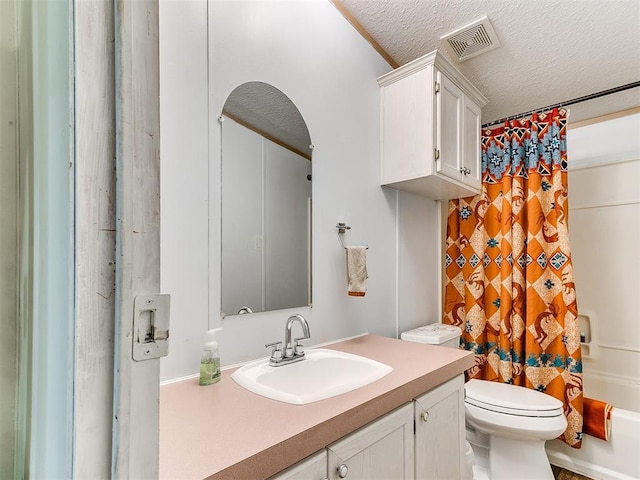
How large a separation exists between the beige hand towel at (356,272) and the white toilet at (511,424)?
546 millimetres

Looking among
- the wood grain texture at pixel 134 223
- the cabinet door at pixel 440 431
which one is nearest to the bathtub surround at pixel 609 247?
the cabinet door at pixel 440 431

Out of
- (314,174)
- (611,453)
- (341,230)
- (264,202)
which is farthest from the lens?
(611,453)

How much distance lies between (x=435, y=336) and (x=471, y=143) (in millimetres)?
1139

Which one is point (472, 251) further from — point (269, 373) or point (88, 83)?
point (88, 83)

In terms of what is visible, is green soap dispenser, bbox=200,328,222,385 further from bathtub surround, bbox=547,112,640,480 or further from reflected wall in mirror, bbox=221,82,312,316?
bathtub surround, bbox=547,112,640,480

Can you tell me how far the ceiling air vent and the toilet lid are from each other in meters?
1.86

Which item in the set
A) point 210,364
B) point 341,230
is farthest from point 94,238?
point 341,230

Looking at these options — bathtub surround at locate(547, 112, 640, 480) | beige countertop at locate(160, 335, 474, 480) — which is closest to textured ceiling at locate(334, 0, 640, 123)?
bathtub surround at locate(547, 112, 640, 480)

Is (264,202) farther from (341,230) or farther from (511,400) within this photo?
(511,400)

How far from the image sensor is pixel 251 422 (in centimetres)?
82

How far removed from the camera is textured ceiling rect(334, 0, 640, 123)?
5.48 ft

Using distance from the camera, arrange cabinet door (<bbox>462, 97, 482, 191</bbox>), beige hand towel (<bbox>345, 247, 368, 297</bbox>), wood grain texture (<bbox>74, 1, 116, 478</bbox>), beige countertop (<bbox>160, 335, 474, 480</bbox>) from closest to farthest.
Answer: wood grain texture (<bbox>74, 1, 116, 478</bbox>) < beige countertop (<bbox>160, 335, 474, 480</bbox>) < beige hand towel (<bbox>345, 247, 368, 297</bbox>) < cabinet door (<bbox>462, 97, 482, 191</bbox>)

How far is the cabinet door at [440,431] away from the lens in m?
1.20

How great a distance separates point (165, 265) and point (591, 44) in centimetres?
232
